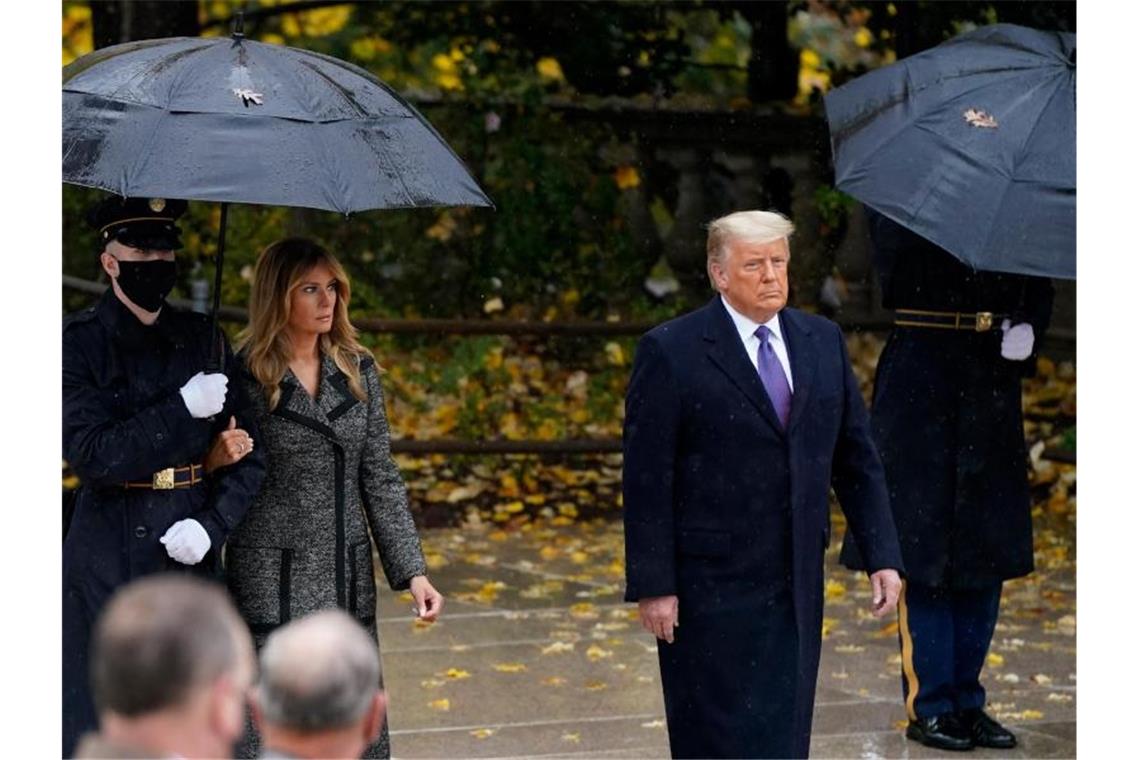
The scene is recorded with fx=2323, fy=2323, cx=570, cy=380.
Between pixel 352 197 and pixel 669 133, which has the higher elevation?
pixel 669 133

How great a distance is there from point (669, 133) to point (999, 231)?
8127 mm

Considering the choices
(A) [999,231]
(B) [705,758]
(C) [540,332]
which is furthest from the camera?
(C) [540,332]

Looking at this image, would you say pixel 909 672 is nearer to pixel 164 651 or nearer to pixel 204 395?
pixel 204 395

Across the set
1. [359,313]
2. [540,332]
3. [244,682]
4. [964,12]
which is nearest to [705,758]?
[244,682]

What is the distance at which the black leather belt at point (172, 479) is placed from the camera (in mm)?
5664

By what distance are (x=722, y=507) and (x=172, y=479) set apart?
137cm

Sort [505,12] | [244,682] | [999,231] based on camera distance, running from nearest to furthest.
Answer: [244,682]
[999,231]
[505,12]

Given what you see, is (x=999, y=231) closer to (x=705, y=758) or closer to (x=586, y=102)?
(x=705, y=758)

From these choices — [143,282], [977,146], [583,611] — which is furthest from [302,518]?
[583,611]

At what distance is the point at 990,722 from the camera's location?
7.53 metres

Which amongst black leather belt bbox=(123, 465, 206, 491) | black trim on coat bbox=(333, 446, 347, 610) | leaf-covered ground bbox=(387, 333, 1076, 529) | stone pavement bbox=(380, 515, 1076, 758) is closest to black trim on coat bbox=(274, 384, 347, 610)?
black trim on coat bbox=(333, 446, 347, 610)

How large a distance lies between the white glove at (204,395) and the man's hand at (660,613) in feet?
3.81

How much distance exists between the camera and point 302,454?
5887 millimetres

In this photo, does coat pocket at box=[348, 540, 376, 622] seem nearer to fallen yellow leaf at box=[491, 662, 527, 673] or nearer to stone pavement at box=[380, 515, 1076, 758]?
stone pavement at box=[380, 515, 1076, 758]
